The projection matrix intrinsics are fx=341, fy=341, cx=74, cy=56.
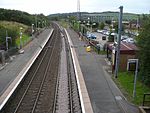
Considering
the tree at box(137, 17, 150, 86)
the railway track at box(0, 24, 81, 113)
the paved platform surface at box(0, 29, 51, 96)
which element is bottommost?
the railway track at box(0, 24, 81, 113)

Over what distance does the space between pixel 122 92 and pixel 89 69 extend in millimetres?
9078

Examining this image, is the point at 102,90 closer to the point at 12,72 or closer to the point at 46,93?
the point at 46,93

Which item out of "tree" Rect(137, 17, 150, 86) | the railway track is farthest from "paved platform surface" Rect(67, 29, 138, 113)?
"tree" Rect(137, 17, 150, 86)

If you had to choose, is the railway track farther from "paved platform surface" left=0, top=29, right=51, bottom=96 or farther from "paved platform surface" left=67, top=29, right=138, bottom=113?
"paved platform surface" left=67, top=29, right=138, bottom=113

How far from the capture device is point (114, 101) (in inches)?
821

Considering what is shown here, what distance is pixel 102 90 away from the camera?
23531 millimetres

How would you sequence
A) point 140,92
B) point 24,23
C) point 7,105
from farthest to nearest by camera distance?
1. point 24,23
2. point 140,92
3. point 7,105

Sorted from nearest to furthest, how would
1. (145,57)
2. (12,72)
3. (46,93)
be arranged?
(145,57)
(46,93)
(12,72)

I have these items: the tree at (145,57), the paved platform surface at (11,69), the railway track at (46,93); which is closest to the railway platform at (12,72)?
the paved platform surface at (11,69)

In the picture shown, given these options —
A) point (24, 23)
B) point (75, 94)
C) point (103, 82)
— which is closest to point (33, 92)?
point (75, 94)

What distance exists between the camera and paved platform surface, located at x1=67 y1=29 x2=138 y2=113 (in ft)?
63.7

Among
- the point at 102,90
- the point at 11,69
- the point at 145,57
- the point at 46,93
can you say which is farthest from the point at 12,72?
the point at 145,57

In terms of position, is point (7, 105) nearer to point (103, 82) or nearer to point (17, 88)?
point (17, 88)

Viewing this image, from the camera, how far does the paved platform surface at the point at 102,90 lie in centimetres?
1942
